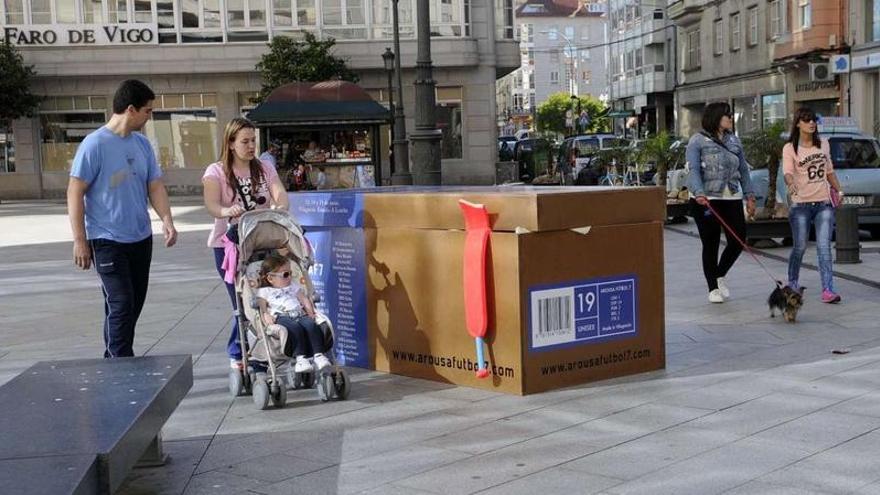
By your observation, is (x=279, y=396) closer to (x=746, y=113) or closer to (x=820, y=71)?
(x=820, y=71)

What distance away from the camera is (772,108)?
4144cm

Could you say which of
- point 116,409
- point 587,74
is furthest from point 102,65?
point 587,74

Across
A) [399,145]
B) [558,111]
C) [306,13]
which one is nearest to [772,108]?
[306,13]

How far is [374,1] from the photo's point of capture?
129ft

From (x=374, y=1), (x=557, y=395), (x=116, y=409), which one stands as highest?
(x=374, y=1)

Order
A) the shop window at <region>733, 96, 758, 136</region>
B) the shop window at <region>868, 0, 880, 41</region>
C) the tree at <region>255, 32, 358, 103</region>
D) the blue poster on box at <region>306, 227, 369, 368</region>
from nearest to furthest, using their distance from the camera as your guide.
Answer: the blue poster on box at <region>306, 227, 369, 368</region>
the shop window at <region>868, 0, 880, 41</region>
the tree at <region>255, 32, 358, 103</region>
the shop window at <region>733, 96, 758, 136</region>

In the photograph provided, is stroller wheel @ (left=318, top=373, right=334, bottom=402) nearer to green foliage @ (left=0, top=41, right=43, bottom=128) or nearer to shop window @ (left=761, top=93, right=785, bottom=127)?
green foliage @ (left=0, top=41, right=43, bottom=128)

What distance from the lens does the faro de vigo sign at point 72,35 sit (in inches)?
1502

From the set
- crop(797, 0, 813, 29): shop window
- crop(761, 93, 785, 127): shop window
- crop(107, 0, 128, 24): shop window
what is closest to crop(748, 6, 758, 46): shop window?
crop(761, 93, 785, 127): shop window

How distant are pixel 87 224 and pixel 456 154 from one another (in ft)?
112

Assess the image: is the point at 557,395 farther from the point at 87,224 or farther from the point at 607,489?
the point at 87,224

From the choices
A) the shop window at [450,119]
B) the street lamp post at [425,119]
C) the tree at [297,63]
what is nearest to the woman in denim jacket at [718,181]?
the street lamp post at [425,119]

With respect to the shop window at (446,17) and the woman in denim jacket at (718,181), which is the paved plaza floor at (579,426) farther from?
the shop window at (446,17)

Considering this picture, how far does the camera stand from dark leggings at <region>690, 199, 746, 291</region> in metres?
9.59
